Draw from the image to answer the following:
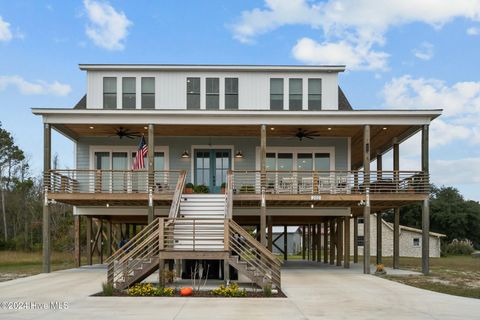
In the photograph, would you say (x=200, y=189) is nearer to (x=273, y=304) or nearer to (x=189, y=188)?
(x=189, y=188)

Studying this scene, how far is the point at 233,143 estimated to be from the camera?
2823 centimetres

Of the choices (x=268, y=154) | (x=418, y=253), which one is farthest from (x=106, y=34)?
(x=418, y=253)

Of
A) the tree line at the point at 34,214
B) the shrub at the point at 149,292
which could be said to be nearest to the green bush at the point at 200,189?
the shrub at the point at 149,292

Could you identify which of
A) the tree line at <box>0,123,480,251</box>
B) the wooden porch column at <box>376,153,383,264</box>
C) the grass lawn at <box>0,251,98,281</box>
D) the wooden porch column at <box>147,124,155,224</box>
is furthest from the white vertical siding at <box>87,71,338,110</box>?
the tree line at <box>0,123,480,251</box>

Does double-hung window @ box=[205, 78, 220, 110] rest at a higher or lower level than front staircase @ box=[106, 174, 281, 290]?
higher

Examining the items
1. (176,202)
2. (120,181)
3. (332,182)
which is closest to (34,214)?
(120,181)

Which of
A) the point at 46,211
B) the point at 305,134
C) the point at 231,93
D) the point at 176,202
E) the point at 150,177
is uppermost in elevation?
the point at 231,93

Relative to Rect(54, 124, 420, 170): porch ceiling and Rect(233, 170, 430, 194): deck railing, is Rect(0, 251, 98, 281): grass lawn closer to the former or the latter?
Rect(54, 124, 420, 170): porch ceiling

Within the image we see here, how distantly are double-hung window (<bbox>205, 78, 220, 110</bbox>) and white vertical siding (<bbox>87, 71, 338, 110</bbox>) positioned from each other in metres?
0.15

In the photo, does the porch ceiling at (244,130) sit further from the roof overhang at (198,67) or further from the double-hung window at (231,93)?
the roof overhang at (198,67)

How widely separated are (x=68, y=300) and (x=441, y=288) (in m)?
10.7

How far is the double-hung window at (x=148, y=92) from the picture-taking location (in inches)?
1074

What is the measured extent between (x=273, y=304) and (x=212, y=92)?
48.6 feet

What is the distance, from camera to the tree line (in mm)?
51312
